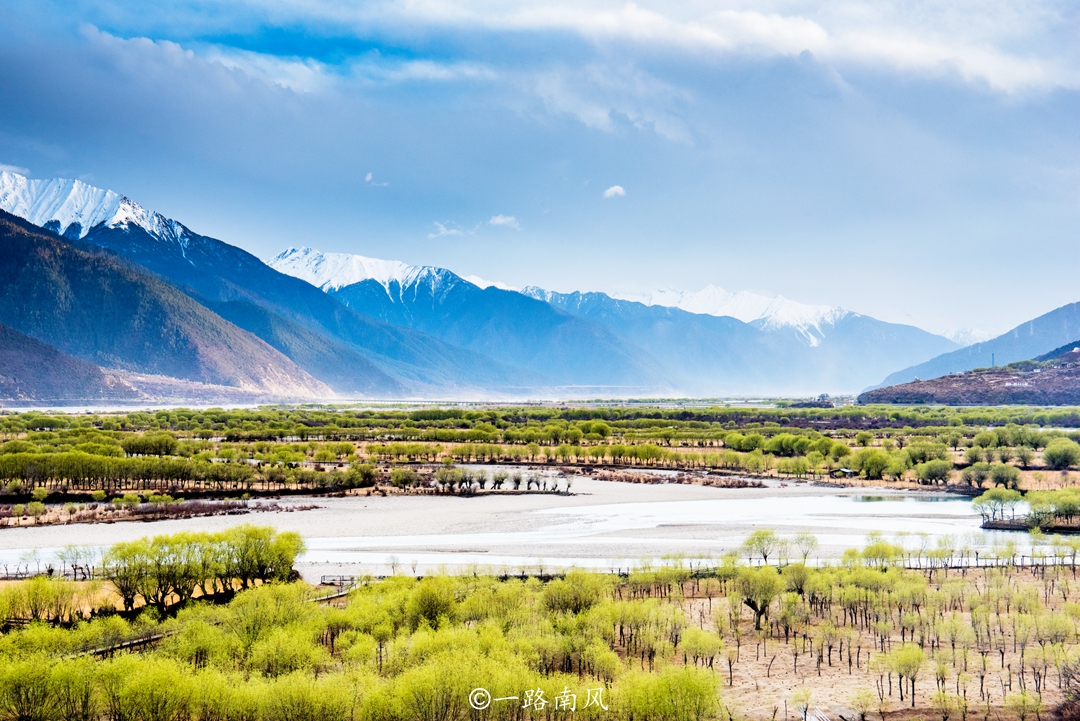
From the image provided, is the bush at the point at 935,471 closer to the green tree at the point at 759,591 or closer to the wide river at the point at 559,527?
the wide river at the point at 559,527

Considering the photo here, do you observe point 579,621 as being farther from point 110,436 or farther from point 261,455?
point 110,436

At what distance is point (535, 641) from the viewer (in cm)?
3378

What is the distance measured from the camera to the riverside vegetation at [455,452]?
86.4m

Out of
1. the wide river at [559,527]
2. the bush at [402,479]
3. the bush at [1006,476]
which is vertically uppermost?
the bush at [402,479]

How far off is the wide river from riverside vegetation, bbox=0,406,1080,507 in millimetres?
10264

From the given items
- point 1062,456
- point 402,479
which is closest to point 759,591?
point 402,479

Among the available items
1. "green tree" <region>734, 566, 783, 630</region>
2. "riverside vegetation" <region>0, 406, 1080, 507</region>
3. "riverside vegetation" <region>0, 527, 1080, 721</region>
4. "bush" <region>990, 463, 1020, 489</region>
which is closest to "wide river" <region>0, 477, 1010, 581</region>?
"bush" <region>990, 463, 1020, 489</region>

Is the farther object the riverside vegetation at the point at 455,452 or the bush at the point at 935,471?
the bush at the point at 935,471

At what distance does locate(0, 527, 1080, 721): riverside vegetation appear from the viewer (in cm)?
2770

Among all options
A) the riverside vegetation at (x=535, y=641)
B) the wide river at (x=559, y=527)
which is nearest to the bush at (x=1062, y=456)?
the wide river at (x=559, y=527)

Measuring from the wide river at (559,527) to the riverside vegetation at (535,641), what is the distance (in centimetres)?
771

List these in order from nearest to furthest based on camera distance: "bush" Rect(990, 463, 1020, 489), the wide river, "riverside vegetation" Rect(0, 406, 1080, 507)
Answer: the wide river < "bush" Rect(990, 463, 1020, 489) < "riverside vegetation" Rect(0, 406, 1080, 507)

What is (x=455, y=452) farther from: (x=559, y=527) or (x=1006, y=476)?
(x=1006, y=476)

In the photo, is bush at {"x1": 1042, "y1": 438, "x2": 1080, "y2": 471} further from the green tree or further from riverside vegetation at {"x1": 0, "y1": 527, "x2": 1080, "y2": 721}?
the green tree
